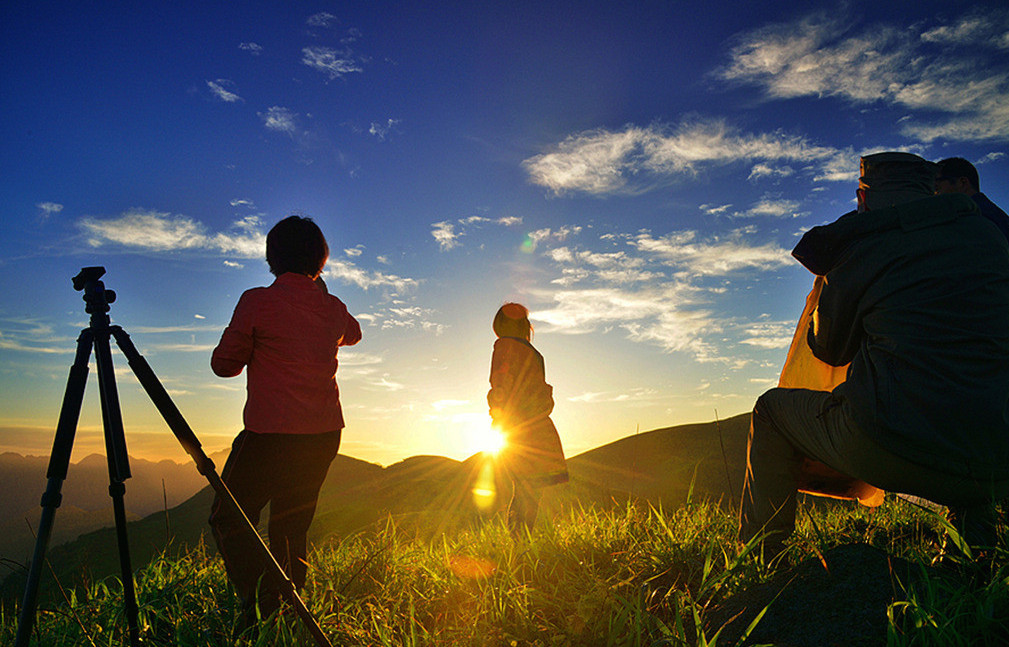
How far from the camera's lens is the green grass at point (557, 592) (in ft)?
5.96

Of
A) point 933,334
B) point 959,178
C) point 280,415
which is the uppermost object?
point 959,178

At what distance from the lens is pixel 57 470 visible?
1602mm

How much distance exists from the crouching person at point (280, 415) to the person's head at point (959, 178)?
16.9 feet

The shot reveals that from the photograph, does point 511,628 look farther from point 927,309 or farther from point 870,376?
point 927,309

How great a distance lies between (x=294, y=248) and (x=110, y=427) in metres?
1.47

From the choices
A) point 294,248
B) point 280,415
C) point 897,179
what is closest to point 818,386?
point 897,179

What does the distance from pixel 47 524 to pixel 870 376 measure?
278 centimetres

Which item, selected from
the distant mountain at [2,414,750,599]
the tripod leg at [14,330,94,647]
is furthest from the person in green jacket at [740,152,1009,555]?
the distant mountain at [2,414,750,599]

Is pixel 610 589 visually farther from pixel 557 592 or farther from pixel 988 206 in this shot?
pixel 988 206

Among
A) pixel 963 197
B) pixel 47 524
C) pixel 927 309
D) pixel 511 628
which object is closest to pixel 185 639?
pixel 47 524

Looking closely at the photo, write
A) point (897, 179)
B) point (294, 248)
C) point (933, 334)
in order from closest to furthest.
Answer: point (933, 334), point (897, 179), point (294, 248)

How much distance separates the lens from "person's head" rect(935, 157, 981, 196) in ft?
14.9

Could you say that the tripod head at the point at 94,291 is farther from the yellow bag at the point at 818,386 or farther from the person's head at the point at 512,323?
the person's head at the point at 512,323

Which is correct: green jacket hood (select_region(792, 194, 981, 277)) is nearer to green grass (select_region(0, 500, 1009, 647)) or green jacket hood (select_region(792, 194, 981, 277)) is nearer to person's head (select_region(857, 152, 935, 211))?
person's head (select_region(857, 152, 935, 211))
